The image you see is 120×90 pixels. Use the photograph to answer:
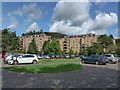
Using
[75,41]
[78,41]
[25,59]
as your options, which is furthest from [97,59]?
[75,41]

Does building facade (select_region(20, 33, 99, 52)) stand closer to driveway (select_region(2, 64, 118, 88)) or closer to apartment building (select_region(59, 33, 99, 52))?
apartment building (select_region(59, 33, 99, 52))

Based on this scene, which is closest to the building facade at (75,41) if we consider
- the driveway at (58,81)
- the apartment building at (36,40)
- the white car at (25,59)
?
the apartment building at (36,40)

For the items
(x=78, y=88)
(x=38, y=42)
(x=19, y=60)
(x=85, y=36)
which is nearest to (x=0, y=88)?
(x=78, y=88)

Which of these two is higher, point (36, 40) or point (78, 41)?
point (36, 40)

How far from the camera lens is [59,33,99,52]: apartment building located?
2913 inches

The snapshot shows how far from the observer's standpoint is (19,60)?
1619cm

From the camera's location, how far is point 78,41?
262ft

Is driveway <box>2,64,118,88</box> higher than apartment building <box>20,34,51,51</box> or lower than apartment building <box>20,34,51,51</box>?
lower

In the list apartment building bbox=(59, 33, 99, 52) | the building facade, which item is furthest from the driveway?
apartment building bbox=(59, 33, 99, 52)

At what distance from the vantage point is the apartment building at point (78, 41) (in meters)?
74.0

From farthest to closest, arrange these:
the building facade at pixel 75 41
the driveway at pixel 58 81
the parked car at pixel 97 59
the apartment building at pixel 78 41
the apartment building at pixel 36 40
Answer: the apartment building at pixel 36 40 → the building facade at pixel 75 41 → the apartment building at pixel 78 41 → the parked car at pixel 97 59 → the driveway at pixel 58 81

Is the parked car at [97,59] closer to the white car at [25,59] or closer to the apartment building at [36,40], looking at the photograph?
the white car at [25,59]

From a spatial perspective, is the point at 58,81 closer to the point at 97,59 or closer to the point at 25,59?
the point at 25,59

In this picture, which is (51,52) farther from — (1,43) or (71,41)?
(71,41)
